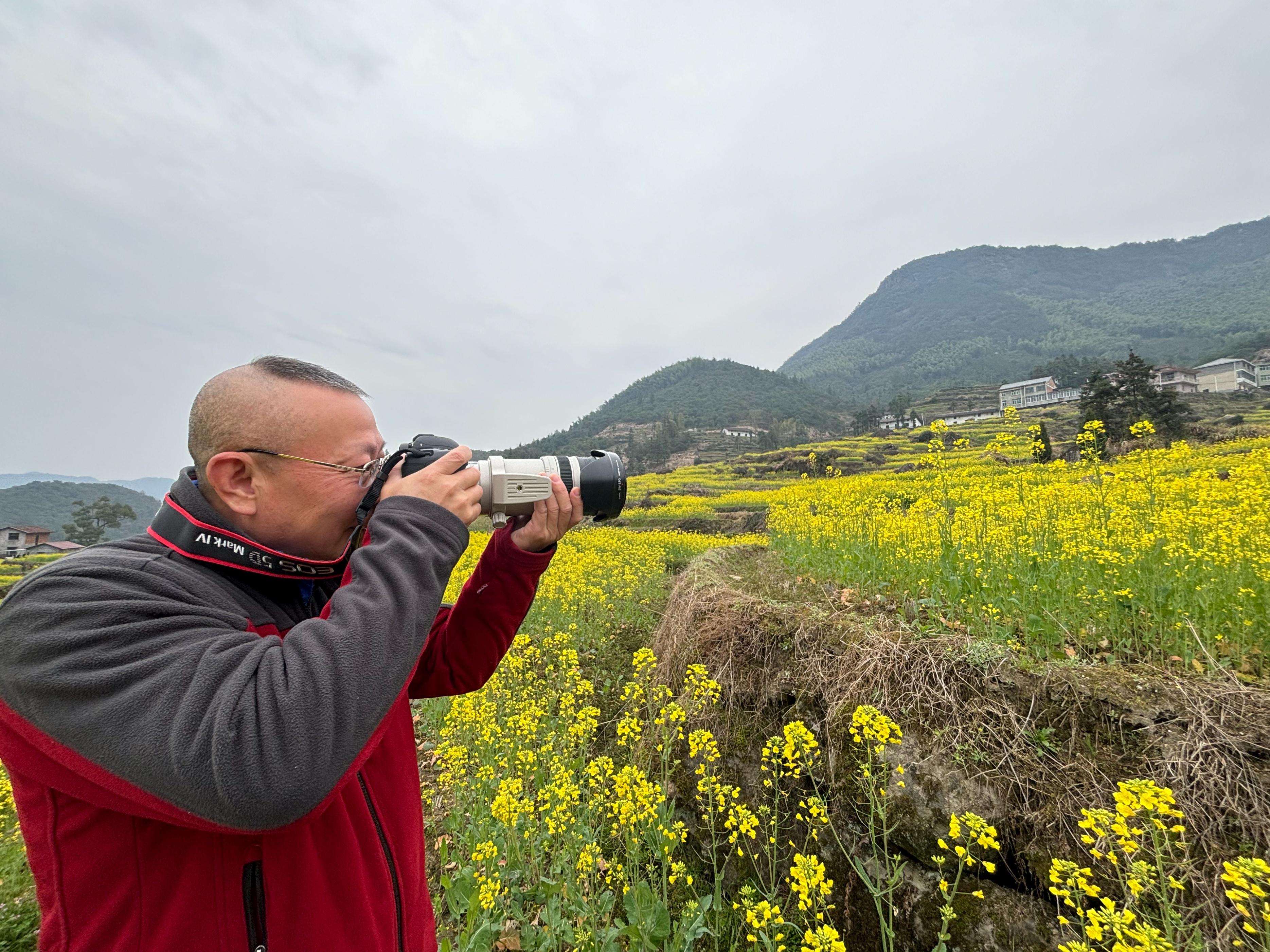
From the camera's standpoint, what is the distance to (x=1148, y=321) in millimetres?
117938

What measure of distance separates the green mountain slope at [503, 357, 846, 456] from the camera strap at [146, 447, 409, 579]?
58.9m

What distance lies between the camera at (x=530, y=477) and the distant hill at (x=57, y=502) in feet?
193

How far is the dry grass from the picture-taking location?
1.74 metres

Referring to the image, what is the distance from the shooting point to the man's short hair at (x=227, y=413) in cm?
108

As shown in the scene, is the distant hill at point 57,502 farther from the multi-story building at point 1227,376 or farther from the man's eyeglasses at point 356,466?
the multi-story building at point 1227,376

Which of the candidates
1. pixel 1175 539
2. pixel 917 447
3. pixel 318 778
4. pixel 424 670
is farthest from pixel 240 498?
pixel 917 447

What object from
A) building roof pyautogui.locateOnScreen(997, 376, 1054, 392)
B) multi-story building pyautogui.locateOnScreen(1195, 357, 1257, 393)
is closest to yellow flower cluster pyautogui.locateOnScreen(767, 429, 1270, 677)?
multi-story building pyautogui.locateOnScreen(1195, 357, 1257, 393)

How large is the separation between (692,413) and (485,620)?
8961 cm

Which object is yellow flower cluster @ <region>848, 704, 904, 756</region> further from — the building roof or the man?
the building roof

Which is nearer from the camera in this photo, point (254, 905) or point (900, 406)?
point (254, 905)

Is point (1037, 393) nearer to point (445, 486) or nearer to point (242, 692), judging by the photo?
point (445, 486)

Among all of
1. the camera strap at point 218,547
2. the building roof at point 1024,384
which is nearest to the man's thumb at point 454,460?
the camera strap at point 218,547

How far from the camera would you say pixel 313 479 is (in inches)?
44.5

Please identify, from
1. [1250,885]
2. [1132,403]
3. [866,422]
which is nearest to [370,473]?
[1250,885]
